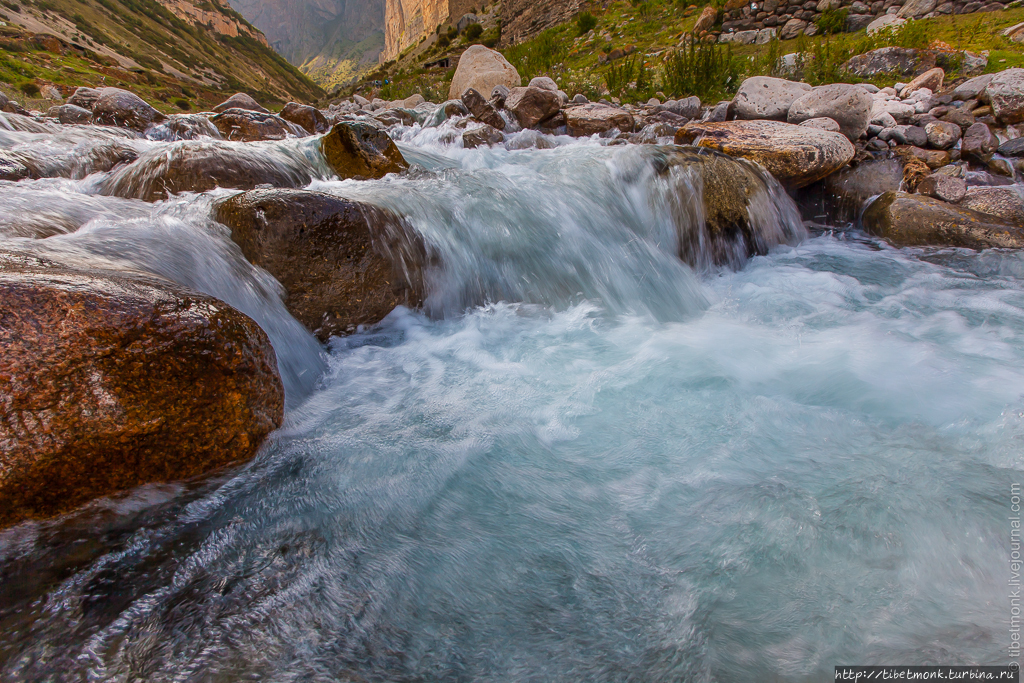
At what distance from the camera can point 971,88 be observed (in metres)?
7.12

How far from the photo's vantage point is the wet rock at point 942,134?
654 cm

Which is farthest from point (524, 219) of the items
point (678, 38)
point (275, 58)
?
point (275, 58)

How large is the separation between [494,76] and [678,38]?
817cm

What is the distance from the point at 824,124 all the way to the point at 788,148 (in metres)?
1.31

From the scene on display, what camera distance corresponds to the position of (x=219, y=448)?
1883 mm

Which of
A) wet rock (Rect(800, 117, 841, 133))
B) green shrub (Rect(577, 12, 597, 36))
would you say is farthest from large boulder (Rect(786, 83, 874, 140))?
green shrub (Rect(577, 12, 597, 36))

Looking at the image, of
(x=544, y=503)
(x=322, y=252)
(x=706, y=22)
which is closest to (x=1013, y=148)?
(x=544, y=503)

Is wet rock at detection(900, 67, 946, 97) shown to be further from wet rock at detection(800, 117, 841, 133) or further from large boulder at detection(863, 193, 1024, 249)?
large boulder at detection(863, 193, 1024, 249)

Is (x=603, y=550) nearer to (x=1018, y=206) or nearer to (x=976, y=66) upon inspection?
(x=1018, y=206)

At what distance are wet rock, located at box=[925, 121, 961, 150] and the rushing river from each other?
160 inches

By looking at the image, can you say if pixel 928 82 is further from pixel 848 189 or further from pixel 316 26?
pixel 316 26

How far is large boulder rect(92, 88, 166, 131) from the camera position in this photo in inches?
268

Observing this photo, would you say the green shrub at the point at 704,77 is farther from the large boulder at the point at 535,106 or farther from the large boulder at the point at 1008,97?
the large boulder at the point at 1008,97

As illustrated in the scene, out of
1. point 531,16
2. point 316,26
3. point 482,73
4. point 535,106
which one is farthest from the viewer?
point 316,26
